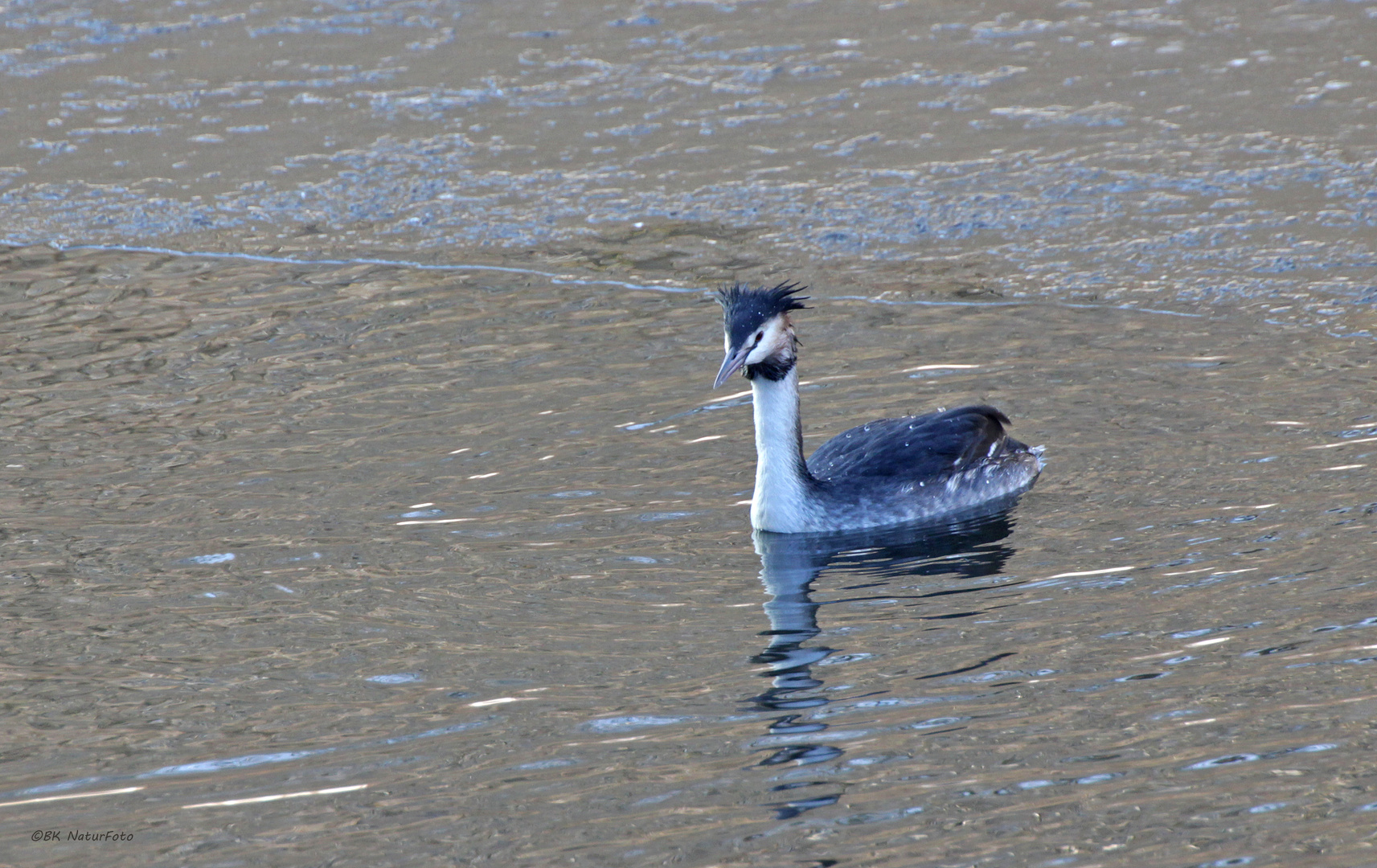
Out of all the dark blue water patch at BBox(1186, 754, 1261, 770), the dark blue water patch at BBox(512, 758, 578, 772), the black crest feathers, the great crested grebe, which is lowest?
the dark blue water patch at BBox(1186, 754, 1261, 770)

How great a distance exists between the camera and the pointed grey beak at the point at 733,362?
7.15m

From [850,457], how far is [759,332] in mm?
Result: 981

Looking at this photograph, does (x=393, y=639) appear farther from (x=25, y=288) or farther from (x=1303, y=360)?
(x=25, y=288)

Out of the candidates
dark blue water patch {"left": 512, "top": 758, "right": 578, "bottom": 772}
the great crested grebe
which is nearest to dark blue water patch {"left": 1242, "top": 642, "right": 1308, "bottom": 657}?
the great crested grebe

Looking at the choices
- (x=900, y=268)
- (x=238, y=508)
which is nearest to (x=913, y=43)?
(x=900, y=268)

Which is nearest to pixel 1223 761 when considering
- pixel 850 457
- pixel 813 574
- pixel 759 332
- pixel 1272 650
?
pixel 1272 650

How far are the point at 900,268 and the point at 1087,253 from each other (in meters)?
1.16

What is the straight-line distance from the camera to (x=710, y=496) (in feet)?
26.2

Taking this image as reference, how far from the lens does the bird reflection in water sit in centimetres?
547

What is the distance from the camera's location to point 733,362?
7285mm

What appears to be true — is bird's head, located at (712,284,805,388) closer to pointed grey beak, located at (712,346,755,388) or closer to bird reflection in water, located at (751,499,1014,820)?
pointed grey beak, located at (712,346,755,388)

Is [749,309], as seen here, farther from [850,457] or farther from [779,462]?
[850,457]

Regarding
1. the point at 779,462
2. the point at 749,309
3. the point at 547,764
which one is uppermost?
the point at 749,309

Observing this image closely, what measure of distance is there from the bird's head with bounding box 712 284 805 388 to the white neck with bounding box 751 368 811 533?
3.9 inches
